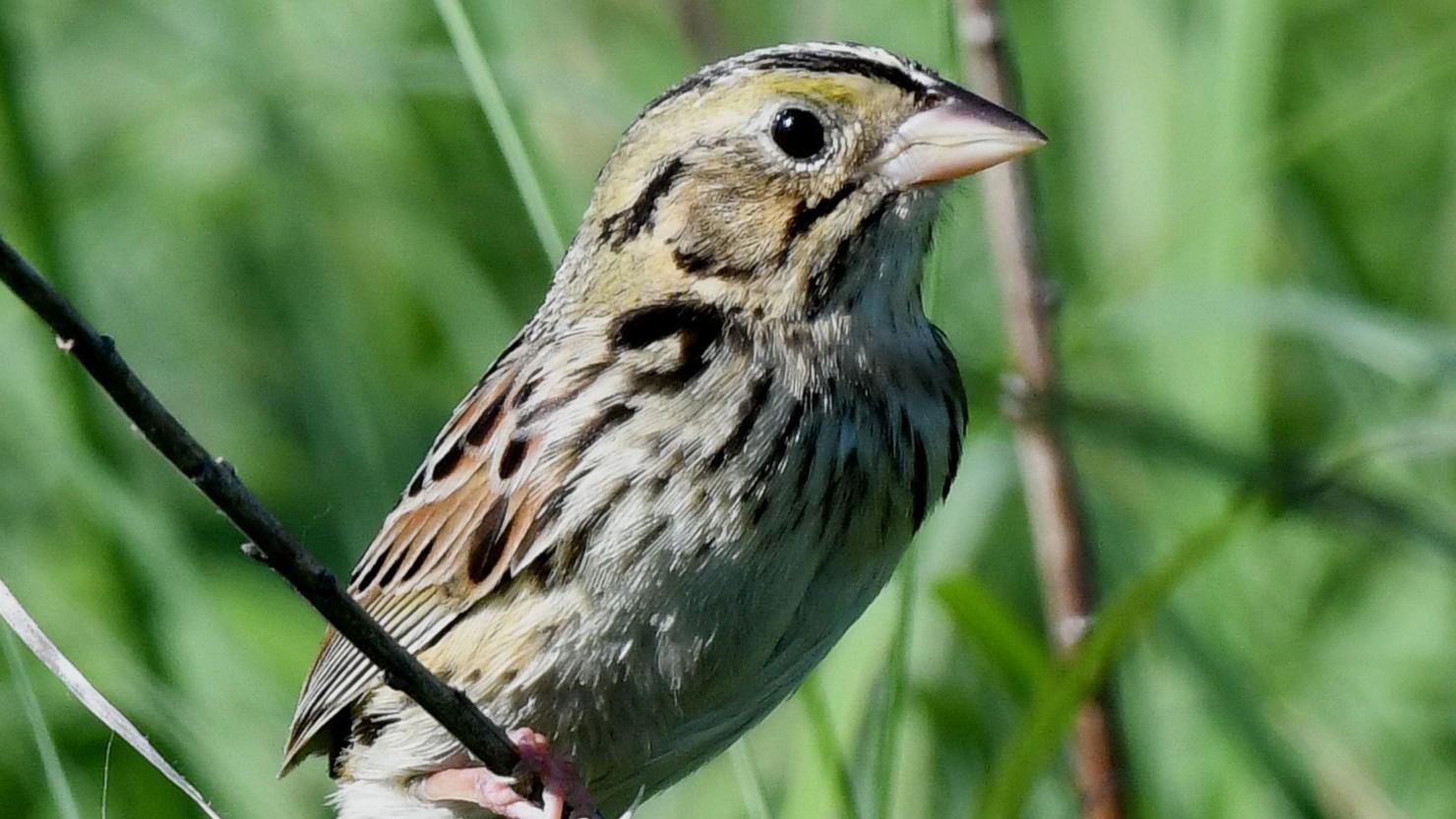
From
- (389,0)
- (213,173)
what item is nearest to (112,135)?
(213,173)

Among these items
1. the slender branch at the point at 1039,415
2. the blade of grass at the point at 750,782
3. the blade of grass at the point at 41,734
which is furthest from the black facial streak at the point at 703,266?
the blade of grass at the point at 41,734

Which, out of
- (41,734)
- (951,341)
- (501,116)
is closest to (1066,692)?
(501,116)

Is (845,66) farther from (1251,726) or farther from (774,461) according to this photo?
(1251,726)

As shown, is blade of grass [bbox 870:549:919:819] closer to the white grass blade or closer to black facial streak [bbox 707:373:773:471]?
black facial streak [bbox 707:373:773:471]

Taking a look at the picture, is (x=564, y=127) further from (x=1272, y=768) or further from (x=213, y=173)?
(x=1272, y=768)

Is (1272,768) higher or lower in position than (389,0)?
lower

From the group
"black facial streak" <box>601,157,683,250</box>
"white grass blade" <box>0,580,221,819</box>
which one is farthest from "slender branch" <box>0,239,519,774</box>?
"black facial streak" <box>601,157,683,250</box>

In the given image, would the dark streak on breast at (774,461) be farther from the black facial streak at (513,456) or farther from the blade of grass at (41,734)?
the blade of grass at (41,734)
